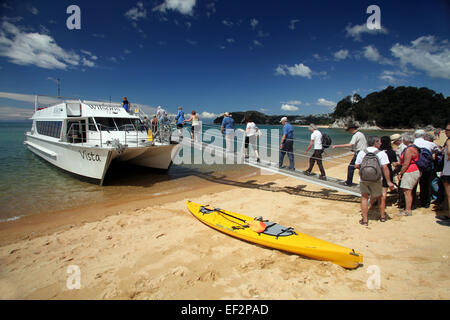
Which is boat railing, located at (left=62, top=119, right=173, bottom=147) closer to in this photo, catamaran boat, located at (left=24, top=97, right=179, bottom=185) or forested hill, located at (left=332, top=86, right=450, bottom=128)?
catamaran boat, located at (left=24, top=97, right=179, bottom=185)

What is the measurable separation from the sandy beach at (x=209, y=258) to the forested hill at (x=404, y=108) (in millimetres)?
94625

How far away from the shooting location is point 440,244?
3.78 meters

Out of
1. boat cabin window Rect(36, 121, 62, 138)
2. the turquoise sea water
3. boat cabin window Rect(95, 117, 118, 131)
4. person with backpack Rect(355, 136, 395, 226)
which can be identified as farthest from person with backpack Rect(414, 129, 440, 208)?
boat cabin window Rect(36, 121, 62, 138)

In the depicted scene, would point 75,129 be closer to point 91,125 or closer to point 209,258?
point 91,125

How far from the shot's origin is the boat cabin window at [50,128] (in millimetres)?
12300

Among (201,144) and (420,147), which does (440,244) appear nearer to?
(420,147)

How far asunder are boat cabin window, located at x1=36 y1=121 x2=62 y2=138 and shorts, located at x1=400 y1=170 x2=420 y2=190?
50.5 feet

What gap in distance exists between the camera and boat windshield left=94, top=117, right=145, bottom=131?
1072cm

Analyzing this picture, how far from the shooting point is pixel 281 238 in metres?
4.12

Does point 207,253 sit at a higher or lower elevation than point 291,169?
lower

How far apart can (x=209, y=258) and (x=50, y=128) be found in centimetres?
1478

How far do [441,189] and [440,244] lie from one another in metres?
1.95

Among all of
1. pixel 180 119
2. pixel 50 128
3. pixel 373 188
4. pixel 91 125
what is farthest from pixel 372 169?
pixel 50 128
